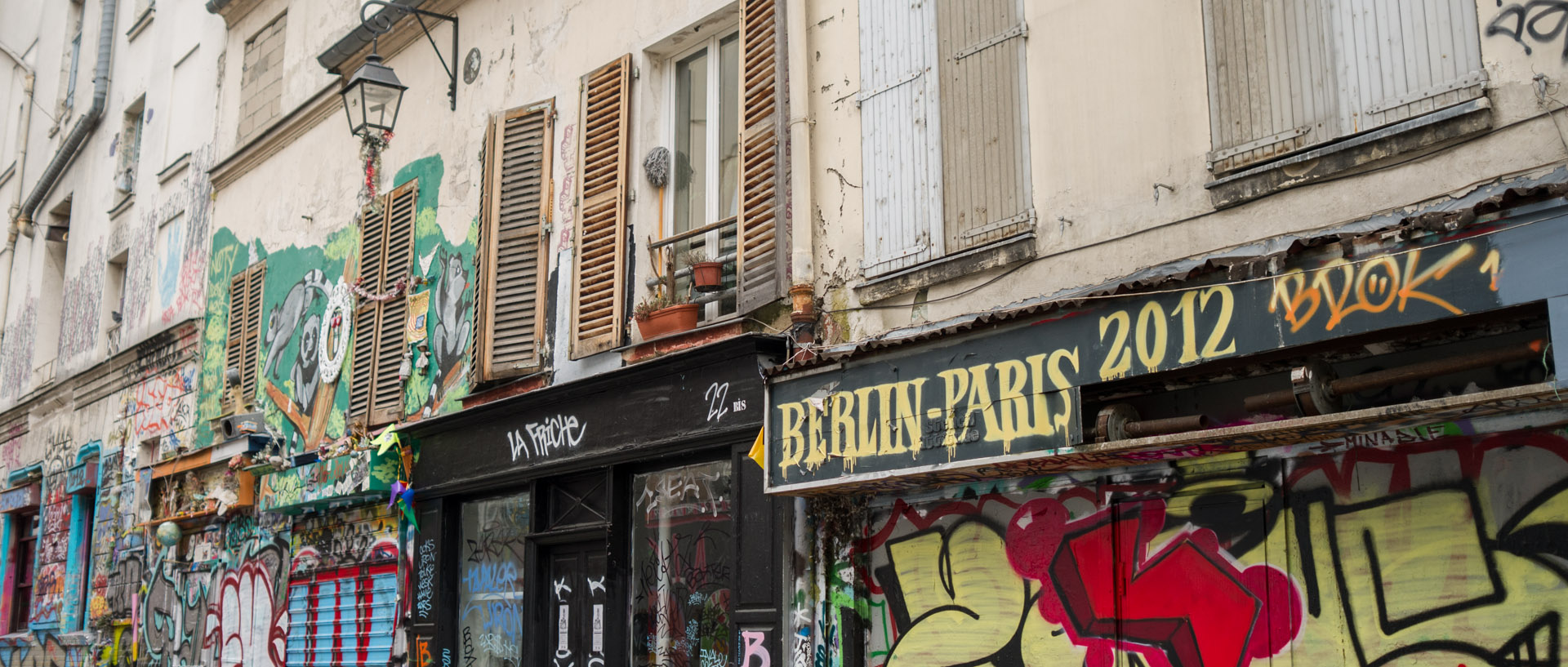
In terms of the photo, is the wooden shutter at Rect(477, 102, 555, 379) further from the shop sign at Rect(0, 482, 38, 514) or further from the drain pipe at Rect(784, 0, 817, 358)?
the shop sign at Rect(0, 482, 38, 514)

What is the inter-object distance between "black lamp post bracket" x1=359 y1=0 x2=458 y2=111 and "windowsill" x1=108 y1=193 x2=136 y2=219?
276 inches

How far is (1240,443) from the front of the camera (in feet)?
16.0

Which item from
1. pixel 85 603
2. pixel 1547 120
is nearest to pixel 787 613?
pixel 1547 120

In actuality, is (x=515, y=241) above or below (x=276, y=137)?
below

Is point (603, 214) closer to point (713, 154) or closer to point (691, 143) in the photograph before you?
point (691, 143)

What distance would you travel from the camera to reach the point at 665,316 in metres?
7.87

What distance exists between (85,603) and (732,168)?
38.0ft

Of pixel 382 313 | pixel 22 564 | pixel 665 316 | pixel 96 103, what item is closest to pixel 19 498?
pixel 22 564

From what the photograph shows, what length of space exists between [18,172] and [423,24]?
14.2 m

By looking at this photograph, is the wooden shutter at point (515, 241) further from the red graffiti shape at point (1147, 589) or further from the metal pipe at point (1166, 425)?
the metal pipe at point (1166, 425)

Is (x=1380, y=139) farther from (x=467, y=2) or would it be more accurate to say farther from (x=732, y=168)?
(x=467, y=2)

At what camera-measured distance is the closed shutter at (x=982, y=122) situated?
6.16m

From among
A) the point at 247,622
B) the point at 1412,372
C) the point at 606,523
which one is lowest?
the point at 247,622

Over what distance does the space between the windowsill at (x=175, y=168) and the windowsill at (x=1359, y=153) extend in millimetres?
12763
